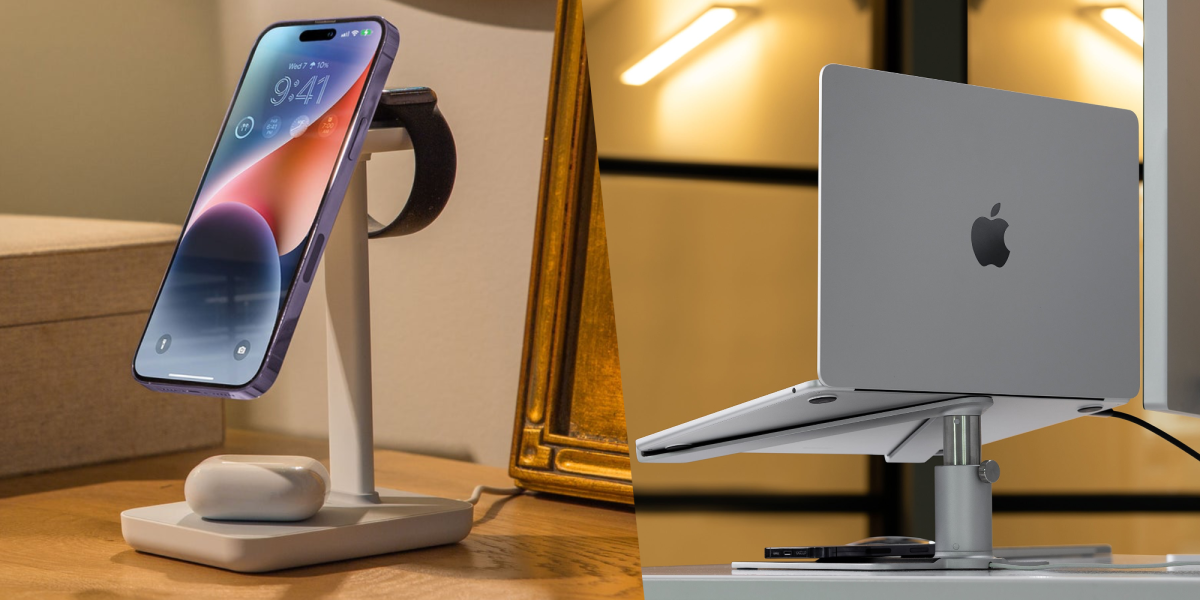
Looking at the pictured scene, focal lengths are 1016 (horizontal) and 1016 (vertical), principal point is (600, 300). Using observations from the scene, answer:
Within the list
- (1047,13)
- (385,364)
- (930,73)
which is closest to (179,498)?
(385,364)

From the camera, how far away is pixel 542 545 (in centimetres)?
80

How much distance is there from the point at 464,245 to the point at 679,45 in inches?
63.3

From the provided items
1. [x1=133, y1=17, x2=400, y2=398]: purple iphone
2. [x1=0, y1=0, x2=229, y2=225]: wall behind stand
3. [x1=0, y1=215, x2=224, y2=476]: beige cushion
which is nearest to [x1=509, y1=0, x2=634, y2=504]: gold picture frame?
[x1=133, y1=17, x2=400, y2=398]: purple iphone

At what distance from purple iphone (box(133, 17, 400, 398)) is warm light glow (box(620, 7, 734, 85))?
6.37ft

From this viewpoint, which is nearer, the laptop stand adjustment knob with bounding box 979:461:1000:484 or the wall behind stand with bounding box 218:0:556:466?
the laptop stand adjustment knob with bounding box 979:461:1000:484

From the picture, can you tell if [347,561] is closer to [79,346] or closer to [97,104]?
[79,346]

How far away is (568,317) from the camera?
102 cm

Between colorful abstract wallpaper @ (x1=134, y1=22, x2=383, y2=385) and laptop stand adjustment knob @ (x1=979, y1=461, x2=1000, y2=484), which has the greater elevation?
colorful abstract wallpaper @ (x1=134, y1=22, x2=383, y2=385)

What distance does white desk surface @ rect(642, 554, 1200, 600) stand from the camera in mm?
577

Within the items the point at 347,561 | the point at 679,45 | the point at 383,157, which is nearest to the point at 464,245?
the point at 383,157

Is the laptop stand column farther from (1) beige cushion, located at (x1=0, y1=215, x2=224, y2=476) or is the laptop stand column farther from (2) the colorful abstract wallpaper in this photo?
(1) beige cushion, located at (x1=0, y1=215, x2=224, y2=476)

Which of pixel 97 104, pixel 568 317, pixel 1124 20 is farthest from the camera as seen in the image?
pixel 1124 20

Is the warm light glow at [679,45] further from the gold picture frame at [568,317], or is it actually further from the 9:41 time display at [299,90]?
the 9:41 time display at [299,90]

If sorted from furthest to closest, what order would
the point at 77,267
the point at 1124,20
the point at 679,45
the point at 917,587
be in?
1. the point at 679,45
2. the point at 1124,20
3. the point at 77,267
4. the point at 917,587
